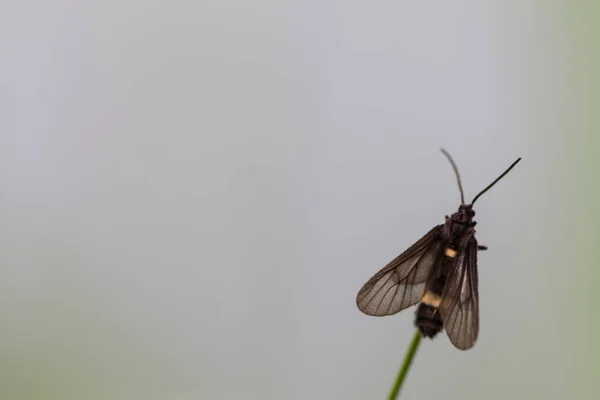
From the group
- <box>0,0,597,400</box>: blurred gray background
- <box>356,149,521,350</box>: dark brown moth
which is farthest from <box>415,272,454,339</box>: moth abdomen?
<box>0,0,597,400</box>: blurred gray background

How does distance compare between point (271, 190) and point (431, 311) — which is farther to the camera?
point (271, 190)

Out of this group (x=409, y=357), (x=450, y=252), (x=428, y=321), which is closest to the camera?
(x=409, y=357)

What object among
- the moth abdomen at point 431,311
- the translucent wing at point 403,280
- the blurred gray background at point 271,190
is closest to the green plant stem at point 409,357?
the moth abdomen at point 431,311

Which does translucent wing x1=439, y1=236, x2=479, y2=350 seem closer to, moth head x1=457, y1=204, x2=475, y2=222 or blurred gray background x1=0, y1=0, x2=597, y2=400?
moth head x1=457, y1=204, x2=475, y2=222

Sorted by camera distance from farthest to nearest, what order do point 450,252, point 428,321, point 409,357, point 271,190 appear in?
point 271,190 → point 450,252 → point 428,321 → point 409,357

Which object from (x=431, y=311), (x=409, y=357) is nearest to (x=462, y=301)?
(x=431, y=311)

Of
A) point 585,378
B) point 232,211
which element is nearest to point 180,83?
point 232,211

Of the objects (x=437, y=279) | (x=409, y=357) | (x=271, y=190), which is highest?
(x=271, y=190)

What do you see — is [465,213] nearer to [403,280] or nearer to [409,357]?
[403,280]
